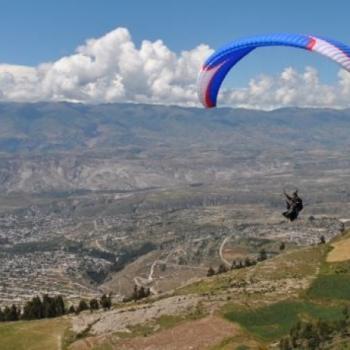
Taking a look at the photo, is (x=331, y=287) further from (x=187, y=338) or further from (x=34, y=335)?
(x=34, y=335)

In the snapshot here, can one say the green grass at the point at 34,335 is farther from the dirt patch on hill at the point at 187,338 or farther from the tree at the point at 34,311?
the tree at the point at 34,311

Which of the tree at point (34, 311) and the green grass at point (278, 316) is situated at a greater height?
the green grass at point (278, 316)

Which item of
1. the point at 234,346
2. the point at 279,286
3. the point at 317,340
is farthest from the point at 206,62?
the point at 279,286

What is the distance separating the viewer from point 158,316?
108625 mm

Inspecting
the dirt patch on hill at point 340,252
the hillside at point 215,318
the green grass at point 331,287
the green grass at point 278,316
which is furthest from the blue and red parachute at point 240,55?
the dirt patch on hill at point 340,252

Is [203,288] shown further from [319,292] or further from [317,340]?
[317,340]

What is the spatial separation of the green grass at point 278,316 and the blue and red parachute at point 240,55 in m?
49.2

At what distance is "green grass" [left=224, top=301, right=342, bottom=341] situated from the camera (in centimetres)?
9750

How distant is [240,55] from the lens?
171 ft

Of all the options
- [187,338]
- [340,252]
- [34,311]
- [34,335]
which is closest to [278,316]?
[187,338]

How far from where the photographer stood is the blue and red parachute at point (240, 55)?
129ft

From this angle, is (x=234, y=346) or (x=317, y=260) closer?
(x=234, y=346)

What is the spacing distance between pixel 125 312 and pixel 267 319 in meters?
25.2

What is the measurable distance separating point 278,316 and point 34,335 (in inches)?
1520
